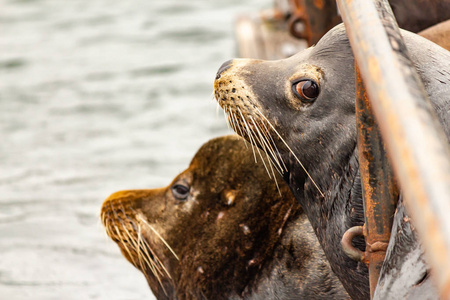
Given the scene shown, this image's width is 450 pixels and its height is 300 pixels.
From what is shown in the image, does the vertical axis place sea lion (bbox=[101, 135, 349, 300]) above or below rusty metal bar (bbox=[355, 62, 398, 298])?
below

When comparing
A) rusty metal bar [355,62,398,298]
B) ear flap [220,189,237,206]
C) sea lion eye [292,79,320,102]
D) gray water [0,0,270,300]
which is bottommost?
gray water [0,0,270,300]

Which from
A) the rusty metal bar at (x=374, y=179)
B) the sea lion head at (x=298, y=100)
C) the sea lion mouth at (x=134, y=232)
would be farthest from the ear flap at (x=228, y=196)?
the rusty metal bar at (x=374, y=179)

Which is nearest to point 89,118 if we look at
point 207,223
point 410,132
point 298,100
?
point 207,223

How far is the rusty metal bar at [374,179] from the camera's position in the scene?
2271 mm

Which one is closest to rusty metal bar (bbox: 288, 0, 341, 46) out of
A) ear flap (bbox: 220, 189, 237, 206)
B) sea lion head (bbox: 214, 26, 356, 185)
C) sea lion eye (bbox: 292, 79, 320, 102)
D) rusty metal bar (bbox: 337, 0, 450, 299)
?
ear flap (bbox: 220, 189, 237, 206)

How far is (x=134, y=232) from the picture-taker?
162 inches

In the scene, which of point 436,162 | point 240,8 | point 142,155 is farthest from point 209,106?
point 436,162

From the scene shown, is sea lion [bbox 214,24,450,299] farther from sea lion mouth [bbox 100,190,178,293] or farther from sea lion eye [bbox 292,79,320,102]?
sea lion mouth [bbox 100,190,178,293]

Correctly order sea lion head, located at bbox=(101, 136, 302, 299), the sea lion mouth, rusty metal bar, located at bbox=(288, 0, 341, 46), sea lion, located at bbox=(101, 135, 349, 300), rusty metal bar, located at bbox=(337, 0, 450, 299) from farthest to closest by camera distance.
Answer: rusty metal bar, located at bbox=(288, 0, 341, 46), the sea lion mouth, sea lion head, located at bbox=(101, 136, 302, 299), sea lion, located at bbox=(101, 135, 349, 300), rusty metal bar, located at bbox=(337, 0, 450, 299)

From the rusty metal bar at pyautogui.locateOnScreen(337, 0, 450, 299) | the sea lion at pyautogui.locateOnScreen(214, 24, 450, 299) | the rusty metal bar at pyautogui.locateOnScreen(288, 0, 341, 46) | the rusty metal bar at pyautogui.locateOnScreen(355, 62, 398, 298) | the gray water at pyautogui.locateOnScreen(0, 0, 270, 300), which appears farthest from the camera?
the gray water at pyautogui.locateOnScreen(0, 0, 270, 300)

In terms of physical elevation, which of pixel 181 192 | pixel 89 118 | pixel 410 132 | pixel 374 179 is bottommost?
pixel 89 118

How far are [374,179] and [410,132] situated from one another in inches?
36.6

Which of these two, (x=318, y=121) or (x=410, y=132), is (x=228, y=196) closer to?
(x=318, y=121)

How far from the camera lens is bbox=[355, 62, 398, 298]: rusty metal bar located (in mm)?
2271
